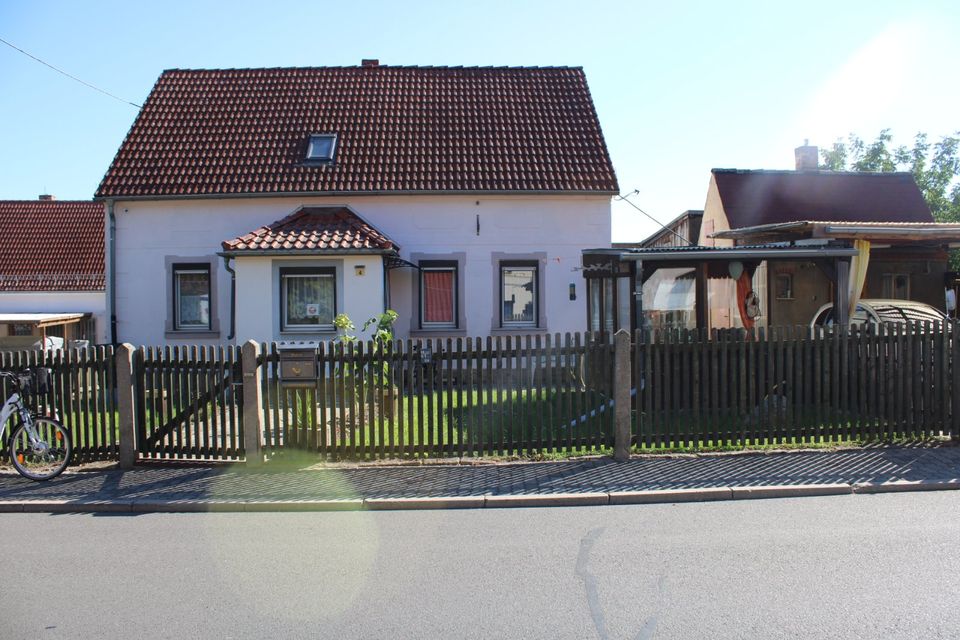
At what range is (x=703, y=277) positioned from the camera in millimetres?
13086

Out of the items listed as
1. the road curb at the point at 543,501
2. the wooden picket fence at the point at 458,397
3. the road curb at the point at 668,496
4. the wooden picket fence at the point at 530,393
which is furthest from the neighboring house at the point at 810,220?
the road curb at the point at 543,501

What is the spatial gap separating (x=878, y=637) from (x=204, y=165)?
17.3 metres

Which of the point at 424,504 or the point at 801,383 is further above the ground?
the point at 801,383

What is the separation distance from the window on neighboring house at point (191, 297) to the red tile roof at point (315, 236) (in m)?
2.29

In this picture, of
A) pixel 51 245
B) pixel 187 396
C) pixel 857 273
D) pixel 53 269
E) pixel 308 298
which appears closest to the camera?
pixel 187 396

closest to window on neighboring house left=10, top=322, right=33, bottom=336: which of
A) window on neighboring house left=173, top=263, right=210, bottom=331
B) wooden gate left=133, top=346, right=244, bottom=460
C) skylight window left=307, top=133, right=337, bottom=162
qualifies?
window on neighboring house left=173, top=263, right=210, bottom=331

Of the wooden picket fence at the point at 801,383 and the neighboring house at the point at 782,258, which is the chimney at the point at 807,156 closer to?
the neighboring house at the point at 782,258

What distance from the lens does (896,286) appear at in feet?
62.5

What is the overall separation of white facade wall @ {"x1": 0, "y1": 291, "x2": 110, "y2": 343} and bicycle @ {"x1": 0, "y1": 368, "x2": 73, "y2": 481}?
66.8 ft

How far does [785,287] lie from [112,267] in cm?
1610

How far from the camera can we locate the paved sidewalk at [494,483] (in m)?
7.50

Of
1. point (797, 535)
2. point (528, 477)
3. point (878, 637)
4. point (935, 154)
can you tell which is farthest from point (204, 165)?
point (935, 154)

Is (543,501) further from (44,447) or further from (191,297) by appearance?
(191,297)

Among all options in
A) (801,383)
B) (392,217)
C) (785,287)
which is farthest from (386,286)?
(785,287)
